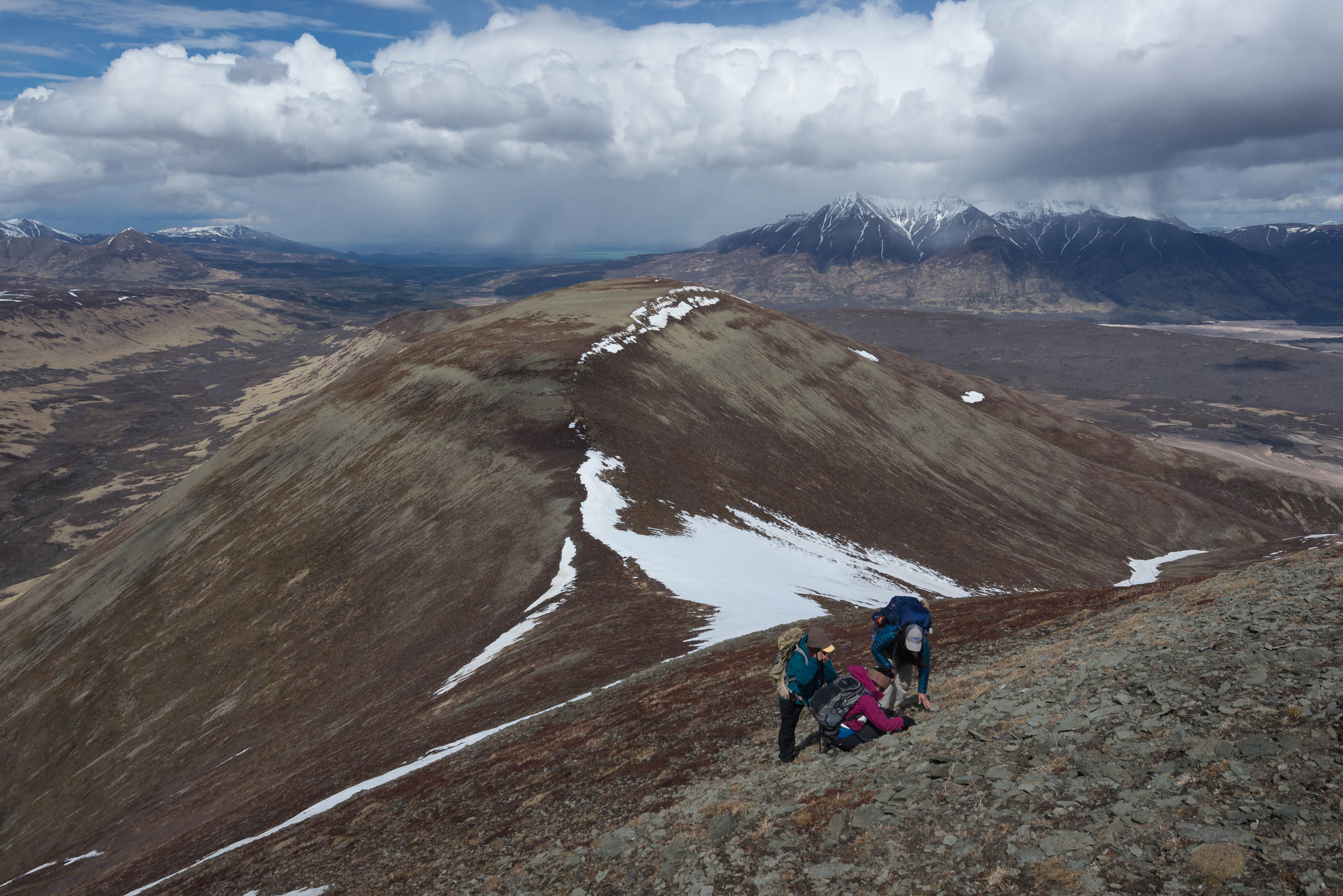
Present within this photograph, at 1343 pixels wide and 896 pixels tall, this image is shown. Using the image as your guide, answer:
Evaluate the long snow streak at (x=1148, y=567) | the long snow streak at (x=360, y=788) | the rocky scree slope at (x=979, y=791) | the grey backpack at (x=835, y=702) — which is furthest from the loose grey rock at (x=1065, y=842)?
the long snow streak at (x=1148, y=567)

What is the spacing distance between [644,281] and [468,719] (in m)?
148

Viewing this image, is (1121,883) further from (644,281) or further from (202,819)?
(644,281)

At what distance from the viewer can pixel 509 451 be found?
65.1m

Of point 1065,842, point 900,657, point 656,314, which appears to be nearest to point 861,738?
point 900,657

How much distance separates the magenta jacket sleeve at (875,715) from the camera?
46.2 feet

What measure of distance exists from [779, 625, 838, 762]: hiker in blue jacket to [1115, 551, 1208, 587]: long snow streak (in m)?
80.4

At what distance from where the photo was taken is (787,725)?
1415 cm

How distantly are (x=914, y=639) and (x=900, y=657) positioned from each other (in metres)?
1.07

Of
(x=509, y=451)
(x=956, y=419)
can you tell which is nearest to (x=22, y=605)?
(x=509, y=451)

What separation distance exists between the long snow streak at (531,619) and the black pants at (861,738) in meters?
23.6

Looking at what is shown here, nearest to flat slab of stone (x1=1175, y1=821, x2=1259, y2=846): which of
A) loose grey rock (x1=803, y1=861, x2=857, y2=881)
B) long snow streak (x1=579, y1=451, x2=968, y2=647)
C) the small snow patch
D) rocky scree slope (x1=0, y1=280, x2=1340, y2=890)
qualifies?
loose grey rock (x1=803, y1=861, x2=857, y2=881)

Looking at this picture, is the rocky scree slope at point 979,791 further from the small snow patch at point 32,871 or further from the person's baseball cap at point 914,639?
the small snow patch at point 32,871

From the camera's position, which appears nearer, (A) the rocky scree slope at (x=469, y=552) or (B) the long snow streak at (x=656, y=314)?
(A) the rocky scree slope at (x=469, y=552)

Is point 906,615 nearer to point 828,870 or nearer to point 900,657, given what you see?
point 900,657
